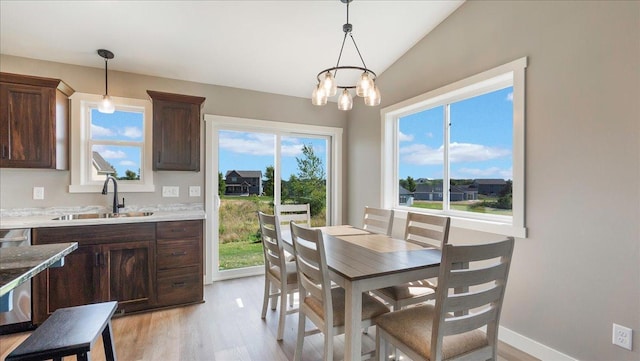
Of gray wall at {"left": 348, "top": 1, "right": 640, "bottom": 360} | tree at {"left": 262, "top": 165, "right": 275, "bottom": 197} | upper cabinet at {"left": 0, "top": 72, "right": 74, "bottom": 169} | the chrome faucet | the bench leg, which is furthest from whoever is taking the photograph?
tree at {"left": 262, "top": 165, "right": 275, "bottom": 197}

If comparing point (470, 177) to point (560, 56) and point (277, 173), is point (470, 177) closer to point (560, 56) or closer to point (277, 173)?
point (560, 56)

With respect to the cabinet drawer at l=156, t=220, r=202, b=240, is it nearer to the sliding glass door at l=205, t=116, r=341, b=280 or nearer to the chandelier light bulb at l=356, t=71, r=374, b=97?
the sliding glass door at l=205, t=116, r=341, b=280

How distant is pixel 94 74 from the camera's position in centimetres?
316

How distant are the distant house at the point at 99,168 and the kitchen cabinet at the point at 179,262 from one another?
3.29 feet

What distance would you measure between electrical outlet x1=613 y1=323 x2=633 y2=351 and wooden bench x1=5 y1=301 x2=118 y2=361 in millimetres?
2733

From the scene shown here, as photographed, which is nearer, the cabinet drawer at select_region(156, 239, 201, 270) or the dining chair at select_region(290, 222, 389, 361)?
the dining chair at select_region(290, 222, 389, 361)

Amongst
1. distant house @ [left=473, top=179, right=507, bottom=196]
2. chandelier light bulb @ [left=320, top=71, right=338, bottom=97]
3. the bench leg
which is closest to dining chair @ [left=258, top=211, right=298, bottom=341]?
chandelier light bulb @ [left=320, top=71, right=338, bottom=97]

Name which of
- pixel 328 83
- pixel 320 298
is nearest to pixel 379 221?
pixel 320 298

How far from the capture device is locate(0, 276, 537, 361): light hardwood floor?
7.02 feet

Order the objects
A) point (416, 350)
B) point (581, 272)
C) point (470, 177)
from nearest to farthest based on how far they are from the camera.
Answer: point (416, 350), point (581, 272), point (470, 177)

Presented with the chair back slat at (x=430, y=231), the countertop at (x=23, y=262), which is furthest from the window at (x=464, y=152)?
the countertop at (x=23, y=262)

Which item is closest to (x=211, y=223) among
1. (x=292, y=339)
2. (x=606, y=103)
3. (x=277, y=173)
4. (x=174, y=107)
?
(x=277, y=173)

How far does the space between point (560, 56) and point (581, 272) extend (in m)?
1.44

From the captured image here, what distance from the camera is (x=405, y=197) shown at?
3629mm
